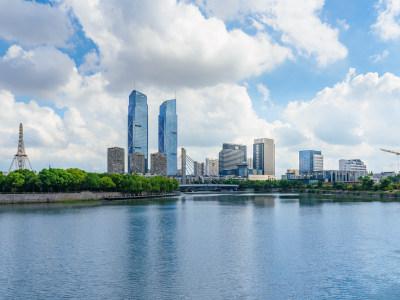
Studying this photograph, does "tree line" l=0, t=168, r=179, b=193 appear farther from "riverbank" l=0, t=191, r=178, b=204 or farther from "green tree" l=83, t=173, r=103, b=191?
"riverbank" l=0, t=191, r=178, b=204

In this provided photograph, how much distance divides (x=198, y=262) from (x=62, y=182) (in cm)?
7240

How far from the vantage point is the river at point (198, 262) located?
2328 cm

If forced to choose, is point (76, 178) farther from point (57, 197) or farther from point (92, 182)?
point (57, 197)

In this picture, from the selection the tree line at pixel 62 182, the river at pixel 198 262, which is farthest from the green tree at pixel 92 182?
the river at pixel 198 262

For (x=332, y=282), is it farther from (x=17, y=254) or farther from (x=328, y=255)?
(x=17, y=254)

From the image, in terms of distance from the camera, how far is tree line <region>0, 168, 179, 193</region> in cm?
9006

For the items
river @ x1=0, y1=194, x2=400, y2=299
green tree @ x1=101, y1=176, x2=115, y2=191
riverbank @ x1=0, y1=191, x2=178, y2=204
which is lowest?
river @ x1=0, y1=194, x2=400, y2=299

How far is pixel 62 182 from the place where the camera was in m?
92.9

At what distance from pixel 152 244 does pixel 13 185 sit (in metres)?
67.1

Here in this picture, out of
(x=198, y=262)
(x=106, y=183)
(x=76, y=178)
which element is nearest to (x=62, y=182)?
(x=76, y=178)

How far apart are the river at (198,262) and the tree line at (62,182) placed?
45488 mm

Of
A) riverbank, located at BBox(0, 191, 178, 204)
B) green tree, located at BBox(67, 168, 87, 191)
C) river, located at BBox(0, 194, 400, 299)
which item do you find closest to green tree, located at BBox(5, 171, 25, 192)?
riverbank, located at BBox(0, 191, 178, 204)

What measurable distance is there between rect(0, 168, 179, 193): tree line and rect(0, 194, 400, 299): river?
149ft

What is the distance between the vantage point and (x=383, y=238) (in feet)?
133
